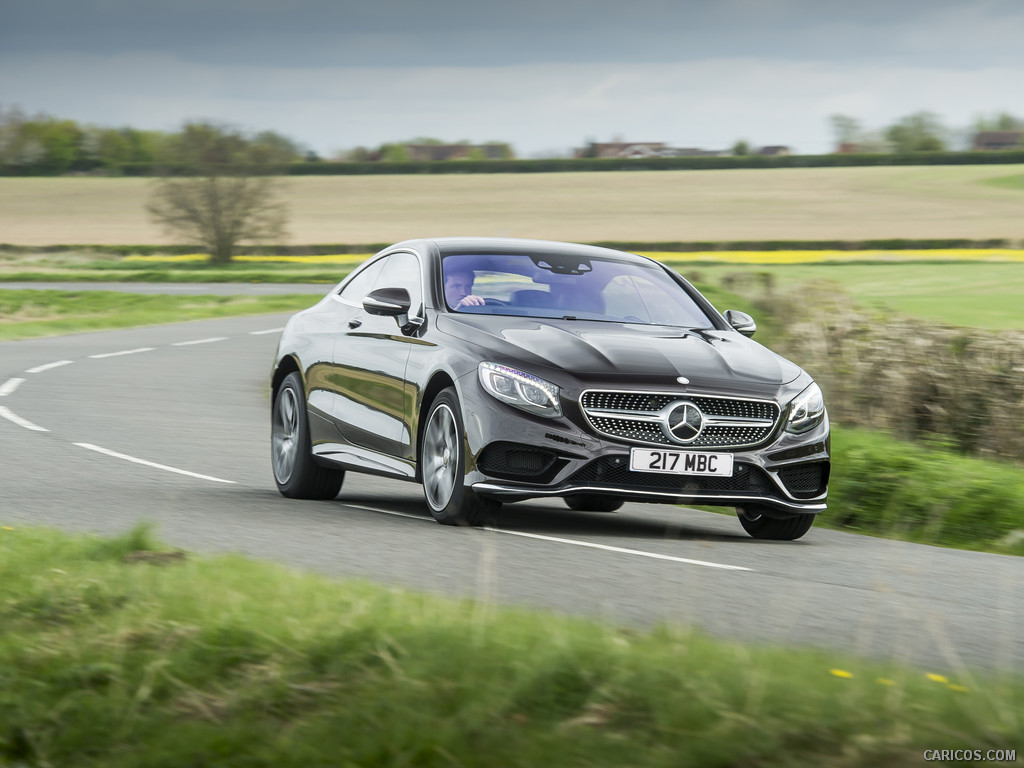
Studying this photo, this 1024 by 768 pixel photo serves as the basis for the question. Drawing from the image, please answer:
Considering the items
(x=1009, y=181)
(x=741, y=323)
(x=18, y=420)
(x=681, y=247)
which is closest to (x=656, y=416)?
(x=741, y=323)

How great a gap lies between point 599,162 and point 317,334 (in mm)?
101945

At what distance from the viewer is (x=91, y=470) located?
1180 centimetres

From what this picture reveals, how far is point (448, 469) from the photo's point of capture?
880 cm

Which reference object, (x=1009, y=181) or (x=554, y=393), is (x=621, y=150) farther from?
(x=554, y=393)

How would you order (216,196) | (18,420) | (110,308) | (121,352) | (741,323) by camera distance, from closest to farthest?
(741,323)
(18,420)
(121,352)
(110,308)
(216,196)

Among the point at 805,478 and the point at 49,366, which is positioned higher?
the point at 805,478

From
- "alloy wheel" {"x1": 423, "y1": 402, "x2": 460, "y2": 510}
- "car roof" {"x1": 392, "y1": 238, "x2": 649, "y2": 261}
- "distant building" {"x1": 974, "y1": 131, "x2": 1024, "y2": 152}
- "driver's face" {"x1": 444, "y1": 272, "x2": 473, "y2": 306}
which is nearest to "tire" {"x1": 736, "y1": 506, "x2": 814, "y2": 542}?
"alloy wheel" {"x1": 423, "y1": 402, "x2": 460, "y2": 510}

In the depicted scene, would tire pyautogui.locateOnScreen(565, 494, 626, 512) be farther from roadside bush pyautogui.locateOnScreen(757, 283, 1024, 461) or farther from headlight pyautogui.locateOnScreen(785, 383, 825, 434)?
roadside bush pyautogui.locateOnScreen(757, 283, 1024, 461)

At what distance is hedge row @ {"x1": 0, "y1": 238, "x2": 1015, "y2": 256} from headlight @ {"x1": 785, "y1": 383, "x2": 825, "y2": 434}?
2185 inches

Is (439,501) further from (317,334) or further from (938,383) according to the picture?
(938,383)

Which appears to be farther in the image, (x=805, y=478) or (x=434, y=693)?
(x=805, y=478)

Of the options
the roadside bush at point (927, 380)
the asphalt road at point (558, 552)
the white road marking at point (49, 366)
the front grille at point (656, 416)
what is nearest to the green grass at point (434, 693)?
the asphalt road at point (558, 552)

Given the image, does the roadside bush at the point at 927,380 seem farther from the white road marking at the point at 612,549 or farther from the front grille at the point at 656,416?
the white road marking at the point at 612,549

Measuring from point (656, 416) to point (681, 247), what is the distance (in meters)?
65.5
